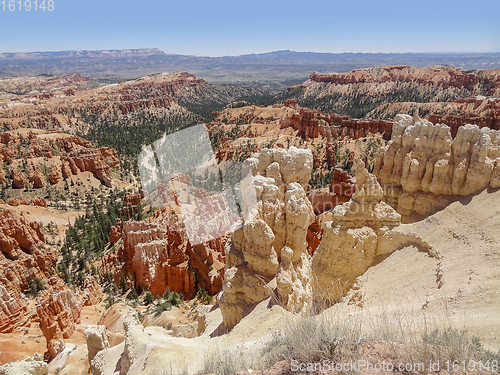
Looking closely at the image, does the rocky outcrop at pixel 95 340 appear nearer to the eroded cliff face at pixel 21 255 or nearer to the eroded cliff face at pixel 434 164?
A: the eroded cliff face at pixel 434 164

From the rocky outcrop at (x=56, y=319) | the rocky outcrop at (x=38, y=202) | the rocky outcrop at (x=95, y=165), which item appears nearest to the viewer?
the rocky outcrop at (x=56, y=319)

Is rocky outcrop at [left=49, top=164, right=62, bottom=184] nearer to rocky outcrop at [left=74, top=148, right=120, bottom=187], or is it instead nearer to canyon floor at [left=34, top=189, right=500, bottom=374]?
rocky outcrop at [left=74, top=148, right=120, bottom=187]

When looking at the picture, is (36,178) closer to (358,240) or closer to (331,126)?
(358,240)

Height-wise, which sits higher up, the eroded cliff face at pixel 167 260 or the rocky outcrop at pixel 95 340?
the rocky outcrop at pixel 95 340

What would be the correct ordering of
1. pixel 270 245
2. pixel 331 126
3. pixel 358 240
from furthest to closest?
1. pixel 331 126
2. pixel 358 240
3. pixel 270 245

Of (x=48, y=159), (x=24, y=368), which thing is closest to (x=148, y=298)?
(x=24, y=368)

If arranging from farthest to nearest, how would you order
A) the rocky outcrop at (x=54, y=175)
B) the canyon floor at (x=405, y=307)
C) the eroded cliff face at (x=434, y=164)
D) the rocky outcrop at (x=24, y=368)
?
the rocky outcrop at (x=54, y=175) < the eroded cliff face at (x=434, y=164) < the rocky outcrop at (x=24, y=368) < the canyon floor at (x=405, y=307)

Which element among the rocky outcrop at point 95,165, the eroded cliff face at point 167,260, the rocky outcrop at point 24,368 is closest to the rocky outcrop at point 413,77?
the rocky outcrop at point 95,165
